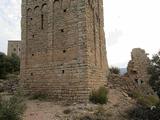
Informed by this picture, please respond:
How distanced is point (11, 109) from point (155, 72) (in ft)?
36.1

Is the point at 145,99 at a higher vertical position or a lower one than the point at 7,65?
lower

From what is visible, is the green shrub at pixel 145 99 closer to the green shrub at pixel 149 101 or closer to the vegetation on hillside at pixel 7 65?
the green shrub at pixel 149 101

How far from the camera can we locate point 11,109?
396 inches

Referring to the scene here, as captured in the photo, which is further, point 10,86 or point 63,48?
point 10,86

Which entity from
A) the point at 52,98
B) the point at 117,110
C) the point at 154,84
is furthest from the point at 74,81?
the point at 154,84

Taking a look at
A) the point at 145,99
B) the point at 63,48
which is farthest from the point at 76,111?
the point at 145,99

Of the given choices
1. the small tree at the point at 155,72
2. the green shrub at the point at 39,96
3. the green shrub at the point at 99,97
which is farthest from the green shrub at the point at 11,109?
the small tree at the point at 155,72

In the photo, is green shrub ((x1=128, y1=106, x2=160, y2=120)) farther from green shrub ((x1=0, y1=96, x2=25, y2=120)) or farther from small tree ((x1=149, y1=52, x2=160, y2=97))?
green shrub ((x1=0, y1=96, x2=25, y2=120))

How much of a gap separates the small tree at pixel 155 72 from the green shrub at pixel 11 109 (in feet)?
33.8

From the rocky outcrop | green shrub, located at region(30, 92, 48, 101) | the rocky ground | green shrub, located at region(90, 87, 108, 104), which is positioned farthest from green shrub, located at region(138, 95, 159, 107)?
the rocky outcrop

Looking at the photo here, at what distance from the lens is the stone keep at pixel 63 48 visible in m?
14.6

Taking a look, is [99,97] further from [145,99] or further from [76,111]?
[145,99]

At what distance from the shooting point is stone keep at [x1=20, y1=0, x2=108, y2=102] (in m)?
14.6

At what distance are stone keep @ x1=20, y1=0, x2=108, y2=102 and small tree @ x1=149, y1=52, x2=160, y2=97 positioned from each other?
3246mm
